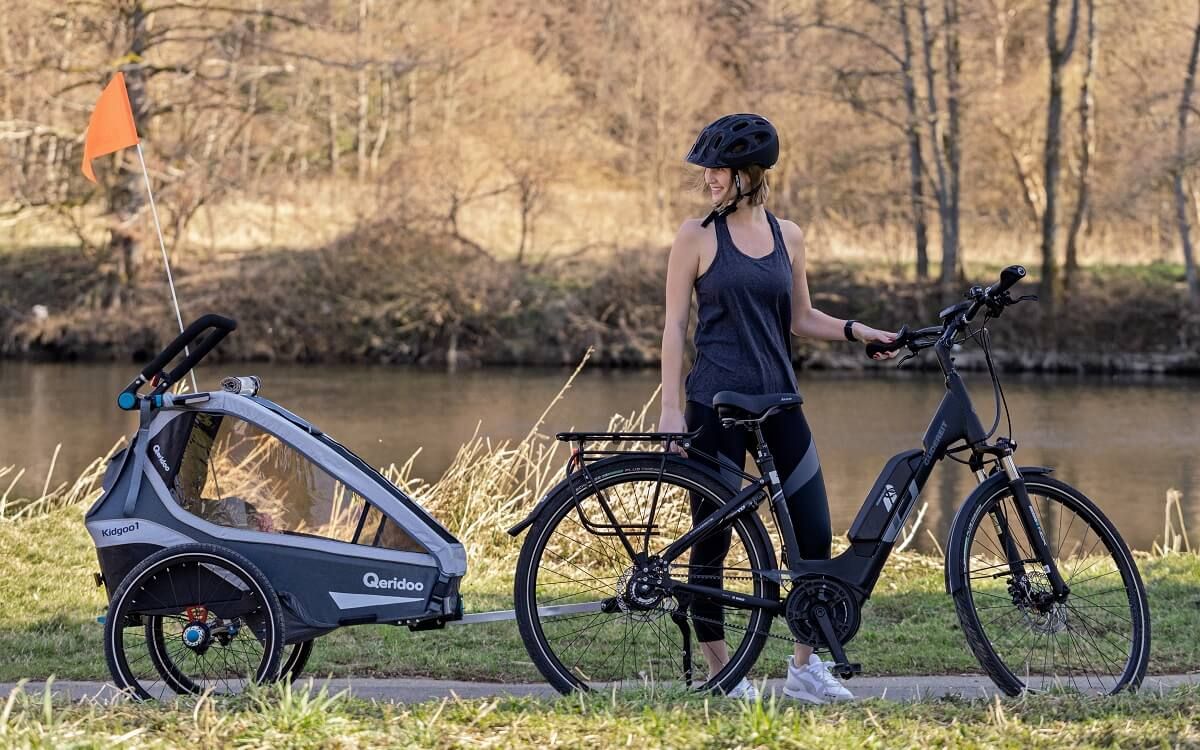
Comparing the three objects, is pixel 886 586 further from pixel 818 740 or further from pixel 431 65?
pixel 431 65

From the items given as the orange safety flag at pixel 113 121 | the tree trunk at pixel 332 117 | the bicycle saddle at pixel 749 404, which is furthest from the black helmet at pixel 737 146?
the tree trunk at pixel 332 117

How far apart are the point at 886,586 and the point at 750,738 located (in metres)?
4.16

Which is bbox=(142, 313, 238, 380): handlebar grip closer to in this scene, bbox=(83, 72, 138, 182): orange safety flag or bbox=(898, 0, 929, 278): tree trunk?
bbox=(83, 72, 138, 182): orange safety flag

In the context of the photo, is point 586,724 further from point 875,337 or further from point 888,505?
point 875,337

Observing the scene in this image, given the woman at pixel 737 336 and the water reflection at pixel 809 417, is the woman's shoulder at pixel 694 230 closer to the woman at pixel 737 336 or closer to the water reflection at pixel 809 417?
the woman at pixel 737 336

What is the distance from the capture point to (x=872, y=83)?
31.2m

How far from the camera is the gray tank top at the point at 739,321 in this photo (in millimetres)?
4539

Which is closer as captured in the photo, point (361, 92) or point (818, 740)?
point (818, 740)

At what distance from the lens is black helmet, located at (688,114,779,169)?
4.50 m

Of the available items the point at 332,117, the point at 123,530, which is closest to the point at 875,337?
the point at 123,530

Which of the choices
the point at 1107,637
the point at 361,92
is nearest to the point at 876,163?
the point at 361,92

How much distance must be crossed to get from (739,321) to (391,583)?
1.32 m

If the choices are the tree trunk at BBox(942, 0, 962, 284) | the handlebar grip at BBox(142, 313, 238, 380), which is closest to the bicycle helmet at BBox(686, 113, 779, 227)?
the handlebar grip at BBox(142, 313, 238, 380)

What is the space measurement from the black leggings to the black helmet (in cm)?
76
